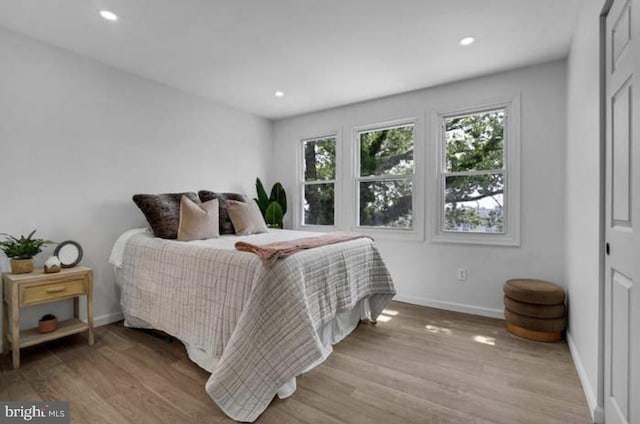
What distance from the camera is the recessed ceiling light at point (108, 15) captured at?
7.00ft

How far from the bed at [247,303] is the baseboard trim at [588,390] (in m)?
1.36

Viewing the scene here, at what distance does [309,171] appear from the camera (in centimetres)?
457

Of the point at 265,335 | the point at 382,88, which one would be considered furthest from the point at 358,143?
the point at 265,335

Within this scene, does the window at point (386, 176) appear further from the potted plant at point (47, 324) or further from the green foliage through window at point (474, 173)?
the potted plant at point (47, 324)

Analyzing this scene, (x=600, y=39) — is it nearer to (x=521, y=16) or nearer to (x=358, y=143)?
(x=521, y=16)

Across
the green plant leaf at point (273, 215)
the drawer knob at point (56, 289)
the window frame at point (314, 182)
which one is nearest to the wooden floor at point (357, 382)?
the drawer knob at point (56, 289)

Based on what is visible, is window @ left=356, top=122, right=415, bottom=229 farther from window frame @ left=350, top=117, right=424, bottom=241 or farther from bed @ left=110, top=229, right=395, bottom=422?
bed @ left=110, top=229, right=395, bottom=422

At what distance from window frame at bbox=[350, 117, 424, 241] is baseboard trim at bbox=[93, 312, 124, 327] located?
8.99 ft

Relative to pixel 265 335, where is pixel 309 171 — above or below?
above

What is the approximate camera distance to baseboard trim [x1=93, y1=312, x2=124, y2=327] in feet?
9.37

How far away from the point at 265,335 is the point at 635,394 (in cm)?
163

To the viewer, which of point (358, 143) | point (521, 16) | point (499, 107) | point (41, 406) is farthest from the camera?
point (358, 143)

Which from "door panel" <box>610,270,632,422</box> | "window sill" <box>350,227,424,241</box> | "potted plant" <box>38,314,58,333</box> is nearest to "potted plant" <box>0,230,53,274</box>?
"potted plant" <box>38,314,58,333</box>

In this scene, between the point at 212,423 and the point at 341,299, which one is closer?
the point at 212,423
